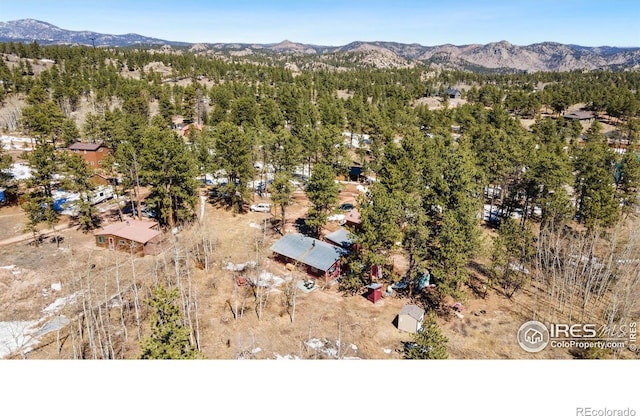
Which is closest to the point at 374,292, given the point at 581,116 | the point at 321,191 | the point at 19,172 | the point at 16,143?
the point at 321,191

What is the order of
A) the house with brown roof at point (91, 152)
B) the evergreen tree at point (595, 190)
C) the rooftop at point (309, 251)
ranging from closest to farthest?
the rooftop at point (309, 251) → the evergreen tree at point (595, 190) → the house with brown roof at point (91, 152)

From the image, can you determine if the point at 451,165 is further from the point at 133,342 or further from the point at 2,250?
the point at 2,250

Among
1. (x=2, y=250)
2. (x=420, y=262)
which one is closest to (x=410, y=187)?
(x=420, y=262)

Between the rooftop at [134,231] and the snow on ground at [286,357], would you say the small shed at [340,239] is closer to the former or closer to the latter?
the snow on ground at [286,357]

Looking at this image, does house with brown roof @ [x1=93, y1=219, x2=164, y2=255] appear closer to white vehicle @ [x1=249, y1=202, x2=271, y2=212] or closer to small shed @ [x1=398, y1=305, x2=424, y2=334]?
white vehicle @ [x1=249, y1=202, x2=271, y2=212]

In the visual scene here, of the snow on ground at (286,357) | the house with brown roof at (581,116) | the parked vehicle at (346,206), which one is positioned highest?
the house with brown roof at (581,116)

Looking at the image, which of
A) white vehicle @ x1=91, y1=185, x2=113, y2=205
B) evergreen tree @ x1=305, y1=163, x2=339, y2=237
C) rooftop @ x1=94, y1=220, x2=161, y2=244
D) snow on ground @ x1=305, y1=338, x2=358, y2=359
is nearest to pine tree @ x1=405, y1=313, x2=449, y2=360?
snow on ground @ x1=305, y1=338, x2=358, y2=359

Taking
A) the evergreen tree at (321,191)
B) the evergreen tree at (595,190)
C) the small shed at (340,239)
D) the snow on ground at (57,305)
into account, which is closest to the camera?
the snow on ground at (57,305)

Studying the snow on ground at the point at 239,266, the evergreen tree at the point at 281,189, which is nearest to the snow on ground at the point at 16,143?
the evergreen tree at the point at 281,189
